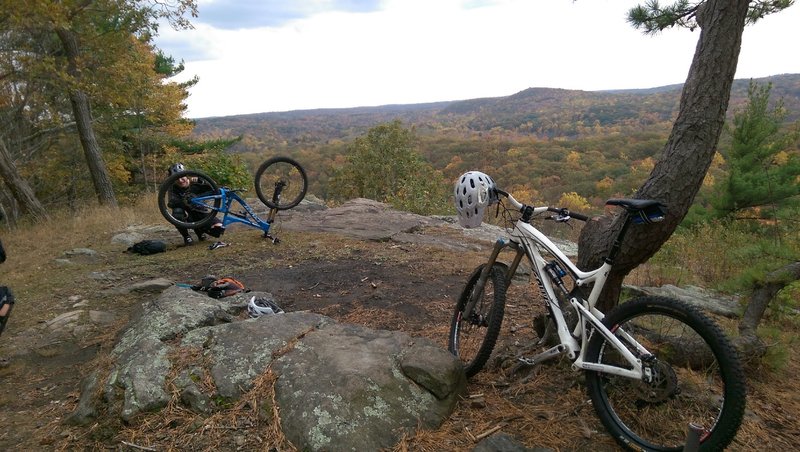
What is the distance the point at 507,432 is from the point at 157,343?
236 cm

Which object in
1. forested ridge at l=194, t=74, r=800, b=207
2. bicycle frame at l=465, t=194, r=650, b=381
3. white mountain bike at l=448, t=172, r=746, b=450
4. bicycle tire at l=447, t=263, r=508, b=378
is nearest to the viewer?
white mountain bike at l=448, t=172, r=746, b=450

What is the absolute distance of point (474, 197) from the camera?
2.87 meters

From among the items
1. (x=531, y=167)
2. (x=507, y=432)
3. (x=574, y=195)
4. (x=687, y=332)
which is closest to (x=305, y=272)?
(x=507, y=432)

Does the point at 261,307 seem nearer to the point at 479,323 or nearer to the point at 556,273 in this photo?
the point at 479,323

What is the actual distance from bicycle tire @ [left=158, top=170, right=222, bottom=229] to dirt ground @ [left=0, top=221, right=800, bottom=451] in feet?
1.44

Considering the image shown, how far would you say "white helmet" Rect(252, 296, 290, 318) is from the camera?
4107 millimetres

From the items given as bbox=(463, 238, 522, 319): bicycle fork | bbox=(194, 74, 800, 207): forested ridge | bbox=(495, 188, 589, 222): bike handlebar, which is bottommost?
bbox=(194, 74, 800, 207): forested ridge

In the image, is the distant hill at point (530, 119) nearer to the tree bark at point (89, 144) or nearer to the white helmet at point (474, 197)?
the tree bark at point (89, 144)

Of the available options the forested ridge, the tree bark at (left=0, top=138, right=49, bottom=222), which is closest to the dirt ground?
the tree bark at (left=0, top=138, right=49, bottom=222)

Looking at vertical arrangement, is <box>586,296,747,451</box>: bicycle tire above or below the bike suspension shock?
below

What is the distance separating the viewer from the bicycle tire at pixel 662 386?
2.11 metres

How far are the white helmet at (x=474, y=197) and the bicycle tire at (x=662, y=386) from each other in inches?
37.3

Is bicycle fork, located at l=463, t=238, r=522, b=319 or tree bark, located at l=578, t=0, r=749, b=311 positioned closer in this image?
tree bark, located at l=578, t=0, r=749, b=311

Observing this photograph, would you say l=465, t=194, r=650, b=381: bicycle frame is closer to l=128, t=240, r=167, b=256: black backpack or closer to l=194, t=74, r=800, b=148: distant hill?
l=128, t=240, r=167, b=256: black backpack
